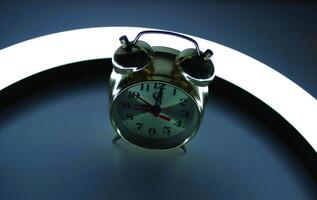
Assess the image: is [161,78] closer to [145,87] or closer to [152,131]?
[145,87]

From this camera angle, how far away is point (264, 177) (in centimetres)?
139

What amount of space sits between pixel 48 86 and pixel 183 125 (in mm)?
547

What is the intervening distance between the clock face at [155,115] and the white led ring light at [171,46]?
1.02 ft

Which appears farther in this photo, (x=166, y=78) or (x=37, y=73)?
(x=37, y=73)

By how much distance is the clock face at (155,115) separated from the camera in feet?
4.21

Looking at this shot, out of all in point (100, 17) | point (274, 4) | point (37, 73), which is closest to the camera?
point (37, 73)

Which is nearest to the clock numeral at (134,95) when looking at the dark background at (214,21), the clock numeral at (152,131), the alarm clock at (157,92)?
the alarm clock at (157,92)

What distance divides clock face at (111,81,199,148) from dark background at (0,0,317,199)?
83 mm

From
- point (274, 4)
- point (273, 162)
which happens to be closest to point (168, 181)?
point (273, 162)

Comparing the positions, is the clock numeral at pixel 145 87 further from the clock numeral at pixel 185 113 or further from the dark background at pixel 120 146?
the dark background at pixel 120 146

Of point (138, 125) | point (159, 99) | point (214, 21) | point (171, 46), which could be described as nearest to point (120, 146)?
point (138, 125)

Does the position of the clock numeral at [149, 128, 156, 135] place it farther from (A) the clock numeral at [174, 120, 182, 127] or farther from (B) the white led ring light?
(B) the white led ring light

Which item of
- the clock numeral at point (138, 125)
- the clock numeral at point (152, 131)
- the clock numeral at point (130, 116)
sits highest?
the clock numeral at point (130, 116)

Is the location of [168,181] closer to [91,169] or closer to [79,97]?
[91,169]
